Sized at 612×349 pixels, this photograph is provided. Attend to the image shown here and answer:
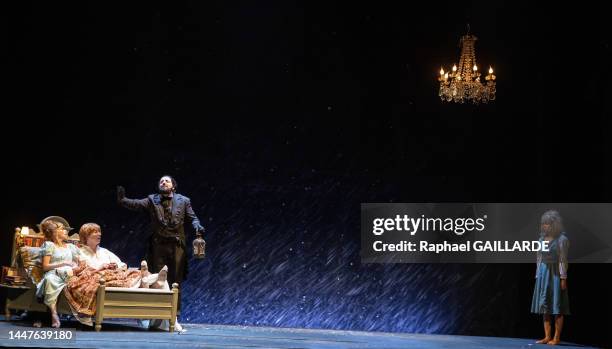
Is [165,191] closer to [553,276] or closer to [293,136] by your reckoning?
[293,136]

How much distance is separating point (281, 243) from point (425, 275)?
151 centimetres

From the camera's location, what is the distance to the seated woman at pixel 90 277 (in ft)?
22.6

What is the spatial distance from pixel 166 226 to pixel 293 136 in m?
1.73

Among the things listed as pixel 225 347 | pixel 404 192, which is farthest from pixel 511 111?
pixel 225 347

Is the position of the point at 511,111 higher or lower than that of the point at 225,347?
higher

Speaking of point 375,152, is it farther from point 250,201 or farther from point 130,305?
point 130,305

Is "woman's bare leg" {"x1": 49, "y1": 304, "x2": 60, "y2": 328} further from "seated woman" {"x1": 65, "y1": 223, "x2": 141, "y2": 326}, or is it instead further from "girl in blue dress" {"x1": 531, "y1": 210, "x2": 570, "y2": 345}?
"girl in blue dress" {"x1": 531, "y1": 210, "x2": 570, "y2": 345}

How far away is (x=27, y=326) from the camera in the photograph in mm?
7156

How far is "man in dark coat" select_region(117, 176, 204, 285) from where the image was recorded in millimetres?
7871

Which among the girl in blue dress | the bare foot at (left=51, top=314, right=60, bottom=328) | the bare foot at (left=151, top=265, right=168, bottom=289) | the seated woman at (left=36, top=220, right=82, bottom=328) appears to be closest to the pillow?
the seated woman at (left=36, top=220, right=82, bottom=328)

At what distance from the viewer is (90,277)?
22.9 feet

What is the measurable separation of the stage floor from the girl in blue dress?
0.32m

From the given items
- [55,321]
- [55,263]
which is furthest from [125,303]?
[55,263]

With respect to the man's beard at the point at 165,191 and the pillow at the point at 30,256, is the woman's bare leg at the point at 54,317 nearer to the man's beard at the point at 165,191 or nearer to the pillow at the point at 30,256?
the pillow at the point at 30,256
